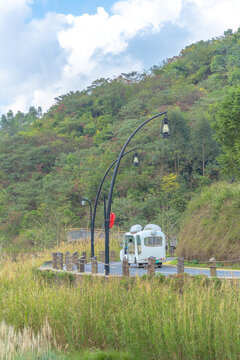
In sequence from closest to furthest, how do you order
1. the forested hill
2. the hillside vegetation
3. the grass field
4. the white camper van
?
the grass field
the hillside vegetation
the white camper van
the forested hill

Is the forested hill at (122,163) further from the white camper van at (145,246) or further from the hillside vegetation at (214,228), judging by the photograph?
the white camper van at (145,246)

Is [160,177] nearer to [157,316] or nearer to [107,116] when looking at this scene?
[107,116]

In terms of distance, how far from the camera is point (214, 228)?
2320cm

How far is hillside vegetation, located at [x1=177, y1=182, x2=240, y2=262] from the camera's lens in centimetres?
2142

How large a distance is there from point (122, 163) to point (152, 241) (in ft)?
96.3

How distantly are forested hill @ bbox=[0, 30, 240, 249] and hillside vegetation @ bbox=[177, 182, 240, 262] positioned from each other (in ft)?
38.1

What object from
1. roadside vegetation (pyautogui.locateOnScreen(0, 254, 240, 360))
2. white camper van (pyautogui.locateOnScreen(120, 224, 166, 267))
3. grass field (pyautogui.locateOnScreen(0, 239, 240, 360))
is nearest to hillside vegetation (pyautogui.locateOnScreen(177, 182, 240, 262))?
white camper van (pyautogui.locateOnScreen(120, 224, 166, 267))

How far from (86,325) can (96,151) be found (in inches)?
1956

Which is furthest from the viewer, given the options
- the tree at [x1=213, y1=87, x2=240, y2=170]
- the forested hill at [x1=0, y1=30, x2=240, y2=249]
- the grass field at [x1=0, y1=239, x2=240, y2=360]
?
the forested hill at [x1=0, y1=30, x2=240, y2=249]

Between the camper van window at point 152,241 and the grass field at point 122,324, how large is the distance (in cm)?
1297

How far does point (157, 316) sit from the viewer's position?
8.17m

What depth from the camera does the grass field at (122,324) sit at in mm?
7219

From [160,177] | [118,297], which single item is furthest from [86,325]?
[160,177]

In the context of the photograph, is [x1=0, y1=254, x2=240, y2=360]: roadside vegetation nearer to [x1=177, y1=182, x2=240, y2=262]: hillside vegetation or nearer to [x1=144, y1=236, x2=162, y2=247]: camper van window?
[x1=177, y1=182, x2=240, y2=262]: hillside vegetation
